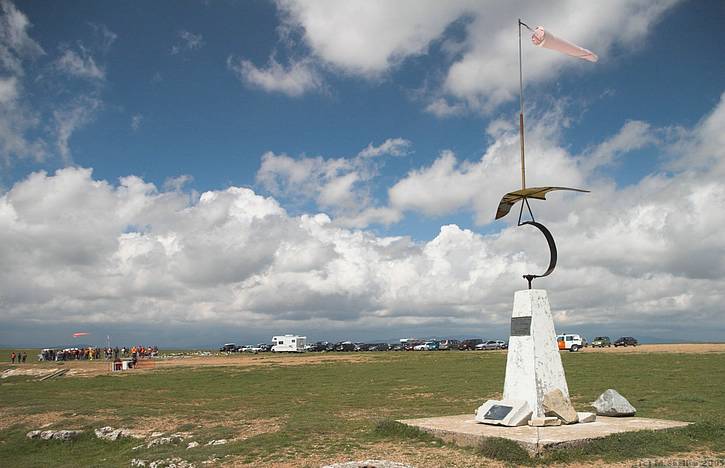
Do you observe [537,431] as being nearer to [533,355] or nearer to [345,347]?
[533,355]

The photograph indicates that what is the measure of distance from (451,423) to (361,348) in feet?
290

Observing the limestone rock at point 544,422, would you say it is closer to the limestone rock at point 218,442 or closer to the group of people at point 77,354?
the limestone rock at point 218,442

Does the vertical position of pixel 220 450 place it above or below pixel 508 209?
below

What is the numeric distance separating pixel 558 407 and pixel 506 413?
1285 millimetres

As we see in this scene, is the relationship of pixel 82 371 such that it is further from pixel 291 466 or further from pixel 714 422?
→ pixel 714 422

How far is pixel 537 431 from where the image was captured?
44.2ft

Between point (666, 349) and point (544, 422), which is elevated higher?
point (544, 422)

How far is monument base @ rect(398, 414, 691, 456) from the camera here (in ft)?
39.6

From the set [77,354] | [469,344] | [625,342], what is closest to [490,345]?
[469,344]

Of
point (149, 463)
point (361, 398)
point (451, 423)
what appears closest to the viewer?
point (149, 463)

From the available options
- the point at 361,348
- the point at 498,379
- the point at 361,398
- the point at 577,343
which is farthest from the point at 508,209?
the point at 361,348

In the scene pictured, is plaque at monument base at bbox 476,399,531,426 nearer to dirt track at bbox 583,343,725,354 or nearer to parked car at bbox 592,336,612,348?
dirt track at bbox 583,343,725,354

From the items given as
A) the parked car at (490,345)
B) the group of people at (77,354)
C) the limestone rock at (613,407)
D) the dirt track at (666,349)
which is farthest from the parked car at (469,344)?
the limestone rock at (613,407)

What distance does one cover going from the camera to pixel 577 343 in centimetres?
7275
